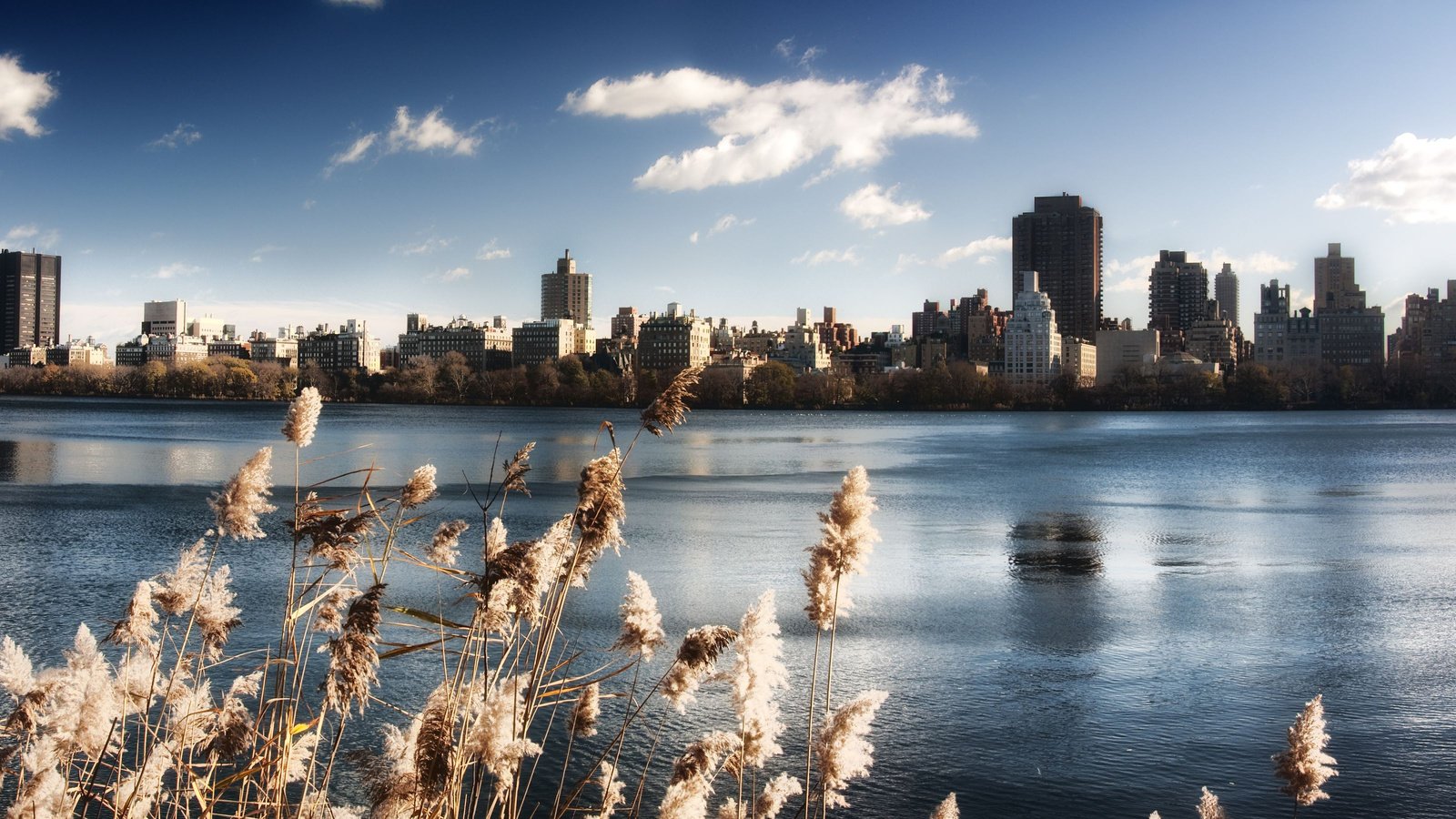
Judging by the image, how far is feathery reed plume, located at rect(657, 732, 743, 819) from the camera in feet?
11.5

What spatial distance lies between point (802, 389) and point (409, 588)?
138 metres

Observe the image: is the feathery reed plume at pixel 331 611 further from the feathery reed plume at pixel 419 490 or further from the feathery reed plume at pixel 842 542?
the feathery reed plume at pixel 842 542

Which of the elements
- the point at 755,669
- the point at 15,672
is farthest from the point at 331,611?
the point at 755,669

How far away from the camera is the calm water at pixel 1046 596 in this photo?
32.6 ft

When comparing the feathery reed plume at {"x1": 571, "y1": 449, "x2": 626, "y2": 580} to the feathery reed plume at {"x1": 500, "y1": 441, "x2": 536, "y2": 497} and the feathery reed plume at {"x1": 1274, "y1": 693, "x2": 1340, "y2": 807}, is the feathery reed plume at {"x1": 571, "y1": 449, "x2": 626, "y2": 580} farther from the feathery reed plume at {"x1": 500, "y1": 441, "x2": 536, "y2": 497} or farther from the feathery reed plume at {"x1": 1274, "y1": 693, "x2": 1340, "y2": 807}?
the feathery reed plume at {"x1": 1274, "y1": 693, "x2": 1340, "y2": 807}

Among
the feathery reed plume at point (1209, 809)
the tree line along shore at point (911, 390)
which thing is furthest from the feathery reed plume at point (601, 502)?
the tree line along shore at point (911, 390)

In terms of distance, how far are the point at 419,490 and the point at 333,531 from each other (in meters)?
0.37

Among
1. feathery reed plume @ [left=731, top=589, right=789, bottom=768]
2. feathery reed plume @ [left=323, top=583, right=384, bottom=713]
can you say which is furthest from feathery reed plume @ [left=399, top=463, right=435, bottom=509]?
feathery reed plume @ [left=731, top=589, right=789, bottom=768]

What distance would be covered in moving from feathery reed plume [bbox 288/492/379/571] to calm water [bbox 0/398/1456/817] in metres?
1.08

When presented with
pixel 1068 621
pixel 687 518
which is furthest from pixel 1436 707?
pixel 687 518

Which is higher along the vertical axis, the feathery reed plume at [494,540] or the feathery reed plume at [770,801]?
the feathery reed plume at [494,540]

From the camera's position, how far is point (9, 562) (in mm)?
18938

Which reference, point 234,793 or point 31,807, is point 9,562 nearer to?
point 234,793

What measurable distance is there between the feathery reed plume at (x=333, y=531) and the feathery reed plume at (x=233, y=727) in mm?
579
